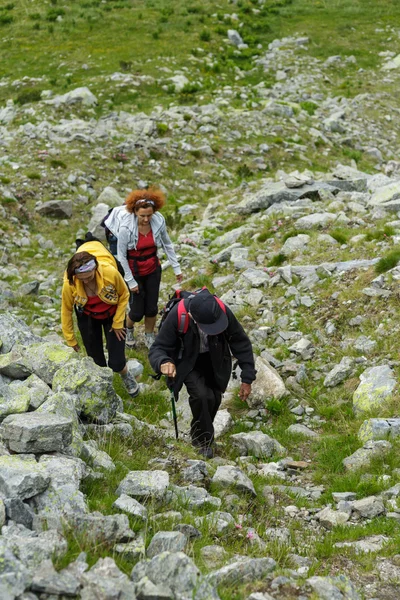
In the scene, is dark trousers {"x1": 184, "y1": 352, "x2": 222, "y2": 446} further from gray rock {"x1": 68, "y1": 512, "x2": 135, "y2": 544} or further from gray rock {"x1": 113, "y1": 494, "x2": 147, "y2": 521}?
gray rock {"x1": 68, "y1": 512, "x2": 135, "y2": 544}

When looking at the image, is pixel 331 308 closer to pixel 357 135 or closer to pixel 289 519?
pixel 289 519

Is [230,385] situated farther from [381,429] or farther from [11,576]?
[11,576]

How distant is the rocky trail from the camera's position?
4.37 m

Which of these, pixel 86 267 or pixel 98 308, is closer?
pixel 86 267

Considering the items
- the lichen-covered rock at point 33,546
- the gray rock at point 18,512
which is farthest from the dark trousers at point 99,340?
the lichen-covered rock at point 33,546

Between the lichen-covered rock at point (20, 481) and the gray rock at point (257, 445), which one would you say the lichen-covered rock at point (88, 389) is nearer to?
the gray rock at point (257, 445)

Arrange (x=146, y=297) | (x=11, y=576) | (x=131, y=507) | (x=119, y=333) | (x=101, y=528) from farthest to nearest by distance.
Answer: (x=146, y=297)
(x=119, y=333)
(x=131, y=507)
(x=101, y=528)
(x=11, y=576)

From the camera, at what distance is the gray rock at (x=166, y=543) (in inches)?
173

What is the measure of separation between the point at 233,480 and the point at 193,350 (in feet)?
4.89

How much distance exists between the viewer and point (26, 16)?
33719 mm

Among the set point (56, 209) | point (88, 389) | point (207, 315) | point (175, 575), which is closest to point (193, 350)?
point (207, 315)

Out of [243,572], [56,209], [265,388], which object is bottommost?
[56,209]

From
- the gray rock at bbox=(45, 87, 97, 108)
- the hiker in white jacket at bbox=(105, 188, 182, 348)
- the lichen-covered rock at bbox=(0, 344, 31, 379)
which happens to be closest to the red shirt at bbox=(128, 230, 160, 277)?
the hiker in white jacket at bbox=(105, 188, 182, 348)

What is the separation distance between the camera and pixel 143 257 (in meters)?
9.28
